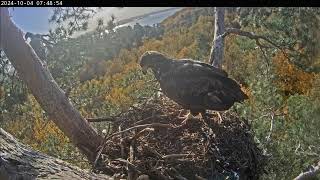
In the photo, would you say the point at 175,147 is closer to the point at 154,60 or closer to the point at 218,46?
the point at 154,60

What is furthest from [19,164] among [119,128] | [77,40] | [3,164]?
[77,40]

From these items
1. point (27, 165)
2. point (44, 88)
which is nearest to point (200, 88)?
point (44, 88)

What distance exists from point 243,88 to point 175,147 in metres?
1.95

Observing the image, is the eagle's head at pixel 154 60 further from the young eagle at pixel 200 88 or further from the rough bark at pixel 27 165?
the rough bark at pixel 27 165

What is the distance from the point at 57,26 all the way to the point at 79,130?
2.40 feet

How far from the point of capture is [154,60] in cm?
200

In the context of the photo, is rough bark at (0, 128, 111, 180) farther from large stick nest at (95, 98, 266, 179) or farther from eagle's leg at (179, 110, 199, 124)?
eagle's leg at (179, 110, 199, 124)

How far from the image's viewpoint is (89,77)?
236 inches

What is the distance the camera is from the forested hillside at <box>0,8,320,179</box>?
2.45 m

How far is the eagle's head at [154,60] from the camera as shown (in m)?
1.98

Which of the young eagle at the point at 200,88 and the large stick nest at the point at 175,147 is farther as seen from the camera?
the young eagle at the point at 200,88

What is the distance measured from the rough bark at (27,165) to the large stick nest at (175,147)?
0.90ft
